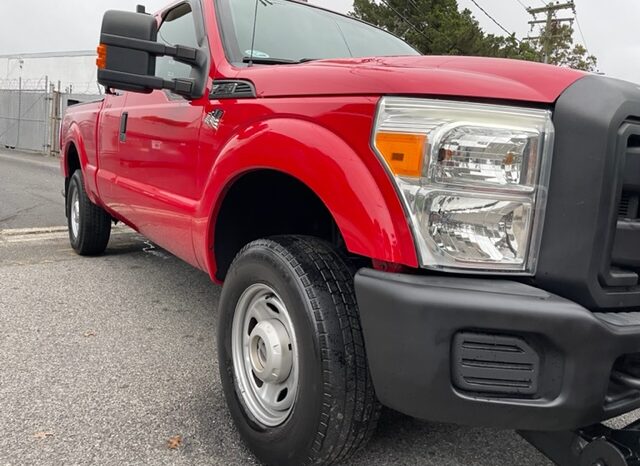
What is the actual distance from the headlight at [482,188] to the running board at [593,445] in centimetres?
52

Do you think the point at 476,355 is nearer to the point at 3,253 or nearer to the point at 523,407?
the point at 523,407

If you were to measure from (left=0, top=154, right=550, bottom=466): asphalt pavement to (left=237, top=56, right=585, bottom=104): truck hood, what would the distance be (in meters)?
1.43

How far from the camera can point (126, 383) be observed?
2.84 m

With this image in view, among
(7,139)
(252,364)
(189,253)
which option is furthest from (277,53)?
(7,139)

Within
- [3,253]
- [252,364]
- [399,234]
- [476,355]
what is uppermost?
[399,234]

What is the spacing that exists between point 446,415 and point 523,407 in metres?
0.21

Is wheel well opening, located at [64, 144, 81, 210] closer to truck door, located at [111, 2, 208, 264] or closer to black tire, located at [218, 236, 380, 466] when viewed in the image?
truck door, located at [111, 2, 208, 264]

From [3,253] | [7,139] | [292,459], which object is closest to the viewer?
[292,459]

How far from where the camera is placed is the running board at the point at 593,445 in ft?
5.03

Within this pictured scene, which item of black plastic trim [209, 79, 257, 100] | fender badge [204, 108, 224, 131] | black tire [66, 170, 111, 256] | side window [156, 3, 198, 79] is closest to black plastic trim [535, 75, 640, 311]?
black plastic trim [209, 79, 257, 100]

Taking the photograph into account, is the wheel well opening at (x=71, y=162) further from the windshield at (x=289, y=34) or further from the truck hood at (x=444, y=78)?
the truck hood at (x=444, y=78)

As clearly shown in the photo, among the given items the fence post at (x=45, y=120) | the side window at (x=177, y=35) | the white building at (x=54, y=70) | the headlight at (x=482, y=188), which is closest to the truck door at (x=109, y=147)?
Result: the side window at (x=177, y=35)

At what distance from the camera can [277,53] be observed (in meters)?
2.88

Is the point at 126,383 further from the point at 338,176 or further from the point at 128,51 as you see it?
the point at 338,176
